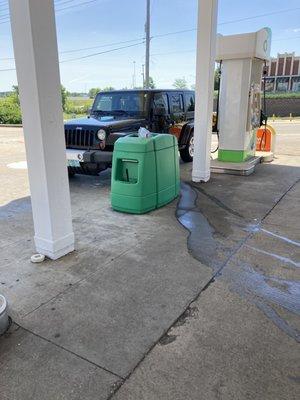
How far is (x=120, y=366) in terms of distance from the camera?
86.0 inches

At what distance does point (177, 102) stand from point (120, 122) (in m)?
2.30

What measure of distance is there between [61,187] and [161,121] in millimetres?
4461

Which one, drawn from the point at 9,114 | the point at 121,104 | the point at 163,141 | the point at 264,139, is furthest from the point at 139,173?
the point at 9,114

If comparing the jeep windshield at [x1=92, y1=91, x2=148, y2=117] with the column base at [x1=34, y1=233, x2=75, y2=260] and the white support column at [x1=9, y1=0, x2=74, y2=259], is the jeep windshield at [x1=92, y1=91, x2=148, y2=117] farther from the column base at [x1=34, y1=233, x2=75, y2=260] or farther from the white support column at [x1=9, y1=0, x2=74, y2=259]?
the column base at [x1=34, y1=233, x2=75, y2=260]

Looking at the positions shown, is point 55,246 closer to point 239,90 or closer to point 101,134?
point 101,134

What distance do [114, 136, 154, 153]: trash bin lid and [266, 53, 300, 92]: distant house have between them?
5388 cm

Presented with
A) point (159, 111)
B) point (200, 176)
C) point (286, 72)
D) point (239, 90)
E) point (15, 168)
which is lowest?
point (15, 168)

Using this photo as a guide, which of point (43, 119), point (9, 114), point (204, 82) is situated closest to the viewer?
point (43, 119)

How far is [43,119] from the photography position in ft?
10.6

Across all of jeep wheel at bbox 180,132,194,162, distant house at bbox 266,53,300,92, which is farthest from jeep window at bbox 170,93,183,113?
distant house at bbox 266,53,300,92

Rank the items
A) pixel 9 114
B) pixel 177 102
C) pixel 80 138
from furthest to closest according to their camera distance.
→ pixel 9 114, pixel 177 102, pixel 80 138

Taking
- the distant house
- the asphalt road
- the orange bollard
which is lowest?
the asphalt road

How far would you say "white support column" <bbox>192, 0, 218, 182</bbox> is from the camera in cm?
606

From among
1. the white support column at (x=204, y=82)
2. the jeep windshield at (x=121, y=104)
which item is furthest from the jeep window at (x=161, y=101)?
the white support column at (x=204, y=82)
